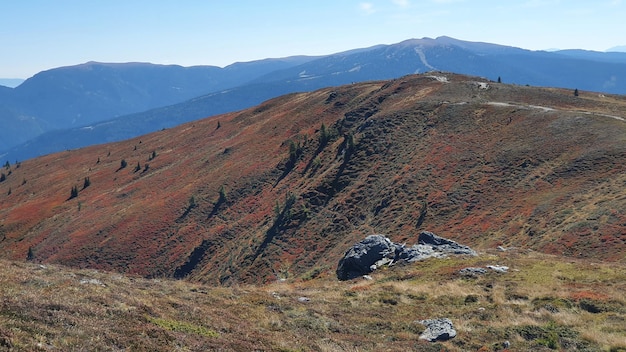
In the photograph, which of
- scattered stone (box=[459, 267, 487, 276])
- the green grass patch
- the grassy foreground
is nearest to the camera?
the grassy foreground

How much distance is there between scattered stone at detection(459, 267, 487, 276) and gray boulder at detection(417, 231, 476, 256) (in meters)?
4.73

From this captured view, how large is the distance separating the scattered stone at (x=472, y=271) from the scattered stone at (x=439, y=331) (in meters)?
8.36

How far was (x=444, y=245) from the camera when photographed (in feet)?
109

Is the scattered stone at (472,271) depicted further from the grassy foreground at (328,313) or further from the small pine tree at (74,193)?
the small pine tree at (74,193)

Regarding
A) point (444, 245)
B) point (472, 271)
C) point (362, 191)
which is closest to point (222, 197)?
point (362, 191)

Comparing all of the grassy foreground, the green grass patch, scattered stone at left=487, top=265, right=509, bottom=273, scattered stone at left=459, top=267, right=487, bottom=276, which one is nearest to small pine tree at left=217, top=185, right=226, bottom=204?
the grassy foreground

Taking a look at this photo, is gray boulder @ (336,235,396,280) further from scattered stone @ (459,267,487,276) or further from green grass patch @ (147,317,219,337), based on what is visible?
green grass patch @ (147,317,219,337)

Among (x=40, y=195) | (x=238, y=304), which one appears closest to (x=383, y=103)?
(x=238, y=304)

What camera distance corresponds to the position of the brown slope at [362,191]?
139 feet

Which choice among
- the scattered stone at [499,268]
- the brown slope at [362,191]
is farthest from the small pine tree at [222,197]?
the scattered stone at [499,268]

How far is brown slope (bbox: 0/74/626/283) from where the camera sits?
42.2m

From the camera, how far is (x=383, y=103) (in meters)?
85.6

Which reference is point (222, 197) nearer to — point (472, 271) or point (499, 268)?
point (472, 271)

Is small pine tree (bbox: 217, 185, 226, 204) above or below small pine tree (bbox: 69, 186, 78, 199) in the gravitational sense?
above
